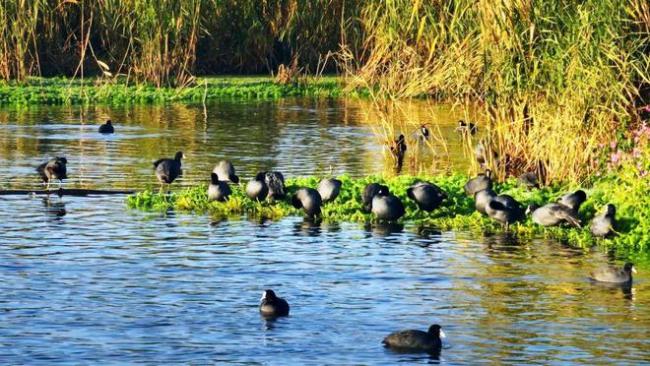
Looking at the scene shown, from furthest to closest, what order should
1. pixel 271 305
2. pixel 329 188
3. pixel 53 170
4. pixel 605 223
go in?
pixel 53 170 < pixel 329 188 < pixel 605 223 < pixel 271 305

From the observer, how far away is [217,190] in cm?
2402

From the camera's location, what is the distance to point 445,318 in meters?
16.8

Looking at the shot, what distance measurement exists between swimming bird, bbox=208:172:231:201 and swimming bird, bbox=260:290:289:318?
7.58m

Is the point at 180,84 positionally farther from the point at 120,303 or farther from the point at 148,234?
the point at 120,303

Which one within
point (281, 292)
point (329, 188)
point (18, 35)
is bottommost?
point (281, 292)

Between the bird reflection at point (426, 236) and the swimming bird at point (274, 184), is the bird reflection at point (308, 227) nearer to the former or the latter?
the swimming bird at point (274, 184)

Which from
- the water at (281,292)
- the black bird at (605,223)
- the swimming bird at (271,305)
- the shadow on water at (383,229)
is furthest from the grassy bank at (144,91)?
the swimming bird at (271,305)

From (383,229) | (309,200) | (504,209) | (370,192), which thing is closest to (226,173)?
(309,200)

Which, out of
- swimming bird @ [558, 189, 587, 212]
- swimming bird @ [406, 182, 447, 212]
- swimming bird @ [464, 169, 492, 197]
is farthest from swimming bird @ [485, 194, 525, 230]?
swimming bird @ [464, 169, 492, 197]

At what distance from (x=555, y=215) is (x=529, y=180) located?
7.69ft

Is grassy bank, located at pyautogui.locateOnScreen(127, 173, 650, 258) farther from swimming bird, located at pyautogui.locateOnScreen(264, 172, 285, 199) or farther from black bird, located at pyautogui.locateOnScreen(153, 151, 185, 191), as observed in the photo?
black bird, located at pyautogui.locateOnScreen(153, 151, 185, 191)

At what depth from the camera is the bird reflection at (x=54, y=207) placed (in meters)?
23.8

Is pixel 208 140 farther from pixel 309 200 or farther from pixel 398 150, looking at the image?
pixel 309 200

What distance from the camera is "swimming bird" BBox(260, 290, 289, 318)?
53.9 feet
